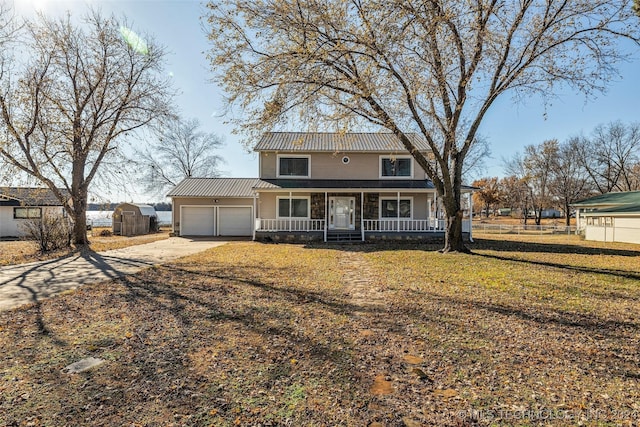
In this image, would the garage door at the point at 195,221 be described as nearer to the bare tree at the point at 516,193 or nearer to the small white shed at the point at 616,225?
the small white shed at the point at 616,225

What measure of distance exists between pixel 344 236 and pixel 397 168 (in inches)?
210

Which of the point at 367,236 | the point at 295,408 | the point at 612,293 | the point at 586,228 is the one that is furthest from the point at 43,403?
the point at 586,228

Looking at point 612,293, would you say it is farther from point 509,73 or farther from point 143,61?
point 143,61

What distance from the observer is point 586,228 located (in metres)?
23.0

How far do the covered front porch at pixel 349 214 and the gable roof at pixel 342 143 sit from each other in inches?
77.4

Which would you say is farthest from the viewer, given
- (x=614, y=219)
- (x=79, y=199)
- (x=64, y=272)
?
(x=614, y=219)

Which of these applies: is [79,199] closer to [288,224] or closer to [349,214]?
[288,224]

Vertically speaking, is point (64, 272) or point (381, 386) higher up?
point (64, 272)

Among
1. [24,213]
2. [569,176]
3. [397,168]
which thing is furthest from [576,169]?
[24,213]

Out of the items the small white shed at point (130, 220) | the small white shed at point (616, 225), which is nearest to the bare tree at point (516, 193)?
the small white shed at point (616, 225)

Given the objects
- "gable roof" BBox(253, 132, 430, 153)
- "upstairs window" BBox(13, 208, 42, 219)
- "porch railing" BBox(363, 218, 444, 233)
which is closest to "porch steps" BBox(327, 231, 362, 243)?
"porch railing" BBox(363, 218, 444, 233)

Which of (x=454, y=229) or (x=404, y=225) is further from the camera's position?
(x=404, y=225)

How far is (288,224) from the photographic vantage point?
60.1 ft

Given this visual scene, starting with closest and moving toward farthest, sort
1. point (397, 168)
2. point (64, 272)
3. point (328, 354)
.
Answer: point (328, 354) < point (64, 272) < point (397, 168)
